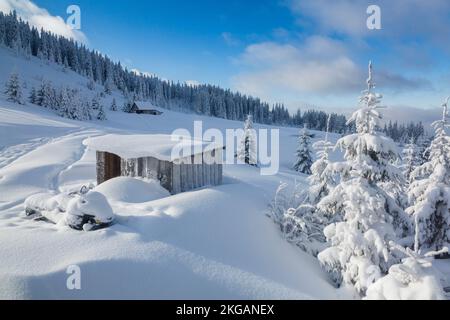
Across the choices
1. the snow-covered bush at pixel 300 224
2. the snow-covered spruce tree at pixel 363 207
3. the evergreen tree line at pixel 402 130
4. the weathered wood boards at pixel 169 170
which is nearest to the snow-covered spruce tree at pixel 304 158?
the weathered wood boards at pixel 169 170

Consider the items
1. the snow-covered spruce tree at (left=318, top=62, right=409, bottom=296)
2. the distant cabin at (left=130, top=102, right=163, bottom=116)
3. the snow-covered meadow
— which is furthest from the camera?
the distant cabin at (left=130, top=102, right=163, bottom=116)

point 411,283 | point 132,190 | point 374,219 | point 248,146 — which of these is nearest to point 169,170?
point 132,190

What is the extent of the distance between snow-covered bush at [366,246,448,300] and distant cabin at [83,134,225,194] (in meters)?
7.18

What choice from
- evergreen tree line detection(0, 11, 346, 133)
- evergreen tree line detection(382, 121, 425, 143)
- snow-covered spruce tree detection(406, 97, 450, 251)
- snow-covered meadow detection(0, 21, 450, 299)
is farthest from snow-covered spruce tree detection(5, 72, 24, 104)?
evergreen tree line detection(382, 121, 425, 143)

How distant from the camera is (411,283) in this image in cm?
488

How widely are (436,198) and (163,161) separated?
8864 millimetres

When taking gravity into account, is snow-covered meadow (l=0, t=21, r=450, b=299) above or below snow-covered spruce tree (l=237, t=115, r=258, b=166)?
below

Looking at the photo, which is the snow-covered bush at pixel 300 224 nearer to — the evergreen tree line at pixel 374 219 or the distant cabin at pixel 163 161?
the evergreen tree line at pixel 374 219

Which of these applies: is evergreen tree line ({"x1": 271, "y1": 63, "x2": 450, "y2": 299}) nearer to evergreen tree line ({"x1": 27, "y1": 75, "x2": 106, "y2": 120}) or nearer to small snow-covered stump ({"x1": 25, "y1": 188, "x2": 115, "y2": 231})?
small snow-covered stump ({"x1": 25, "y1": 188, "x2": 115, "y2": 231})

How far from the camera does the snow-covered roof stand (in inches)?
420

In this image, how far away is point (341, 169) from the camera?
7.64 m

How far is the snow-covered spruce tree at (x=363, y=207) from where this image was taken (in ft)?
22.0
